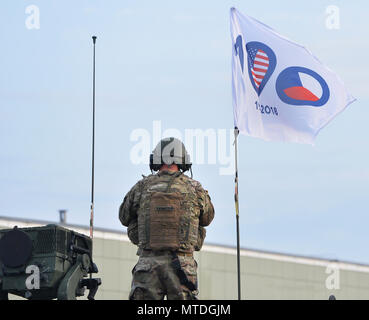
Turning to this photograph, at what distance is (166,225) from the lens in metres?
11.5

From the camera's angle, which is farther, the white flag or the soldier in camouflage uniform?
the white flag

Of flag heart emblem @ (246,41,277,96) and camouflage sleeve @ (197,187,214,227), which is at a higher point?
flag heart emblem @ (246,41,277,96)

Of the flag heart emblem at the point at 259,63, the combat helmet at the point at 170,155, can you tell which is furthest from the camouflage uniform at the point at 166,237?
the flag heart emblem at the point at 259,63

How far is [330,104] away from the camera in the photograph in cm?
1917

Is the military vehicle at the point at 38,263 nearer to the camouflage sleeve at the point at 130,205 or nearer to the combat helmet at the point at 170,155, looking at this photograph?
the camouflage sleeve at the point at 130,205

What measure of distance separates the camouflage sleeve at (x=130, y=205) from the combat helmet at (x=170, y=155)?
0.33 m

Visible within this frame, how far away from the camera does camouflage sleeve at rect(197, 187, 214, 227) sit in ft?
38.8

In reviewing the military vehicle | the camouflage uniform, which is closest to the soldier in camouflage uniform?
the camouflage uniform

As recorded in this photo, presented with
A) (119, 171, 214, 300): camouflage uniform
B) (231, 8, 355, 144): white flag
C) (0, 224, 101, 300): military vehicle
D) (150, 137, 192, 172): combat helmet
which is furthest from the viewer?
(231, 8, 355, 144): white flag

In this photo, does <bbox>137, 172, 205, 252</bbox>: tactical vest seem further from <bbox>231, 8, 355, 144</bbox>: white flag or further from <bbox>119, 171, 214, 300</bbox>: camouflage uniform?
<bbox>231, 8, 355, 144</bbox>: white flag

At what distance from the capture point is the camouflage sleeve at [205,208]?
11.8 m
